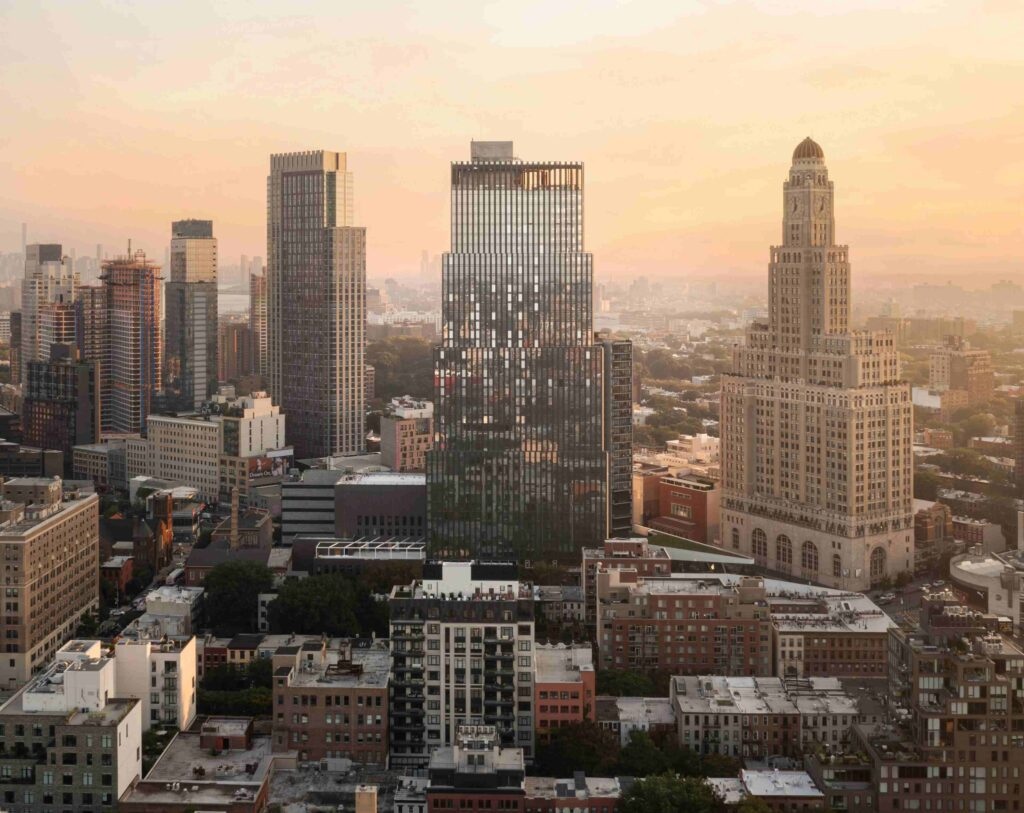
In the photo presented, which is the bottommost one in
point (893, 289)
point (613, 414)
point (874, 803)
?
point (874, 803)

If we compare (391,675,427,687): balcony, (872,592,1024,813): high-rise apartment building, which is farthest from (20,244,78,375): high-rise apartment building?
(872,592,1024,813): high-rise apartment building

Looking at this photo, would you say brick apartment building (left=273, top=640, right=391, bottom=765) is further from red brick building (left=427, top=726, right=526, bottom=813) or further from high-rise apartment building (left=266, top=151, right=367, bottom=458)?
high-rise apartment building (left=266, top=151, right=367, bottom=458)

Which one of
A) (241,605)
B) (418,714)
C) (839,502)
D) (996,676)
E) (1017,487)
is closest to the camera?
(996,676)

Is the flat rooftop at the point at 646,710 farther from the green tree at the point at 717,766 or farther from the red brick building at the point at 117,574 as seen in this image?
the red brick building at the point at 117,574

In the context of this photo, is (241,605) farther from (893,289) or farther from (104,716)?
(893,289)

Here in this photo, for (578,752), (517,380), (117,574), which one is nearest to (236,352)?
(117,574)

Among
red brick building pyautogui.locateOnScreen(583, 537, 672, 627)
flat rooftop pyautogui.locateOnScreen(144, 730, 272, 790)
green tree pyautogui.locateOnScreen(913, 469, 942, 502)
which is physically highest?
green tree pyautogui.locateOnScreen(913, 469, 942, 502)

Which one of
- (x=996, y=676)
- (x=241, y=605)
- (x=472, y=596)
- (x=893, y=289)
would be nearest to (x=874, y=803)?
(x=996, y=676)
